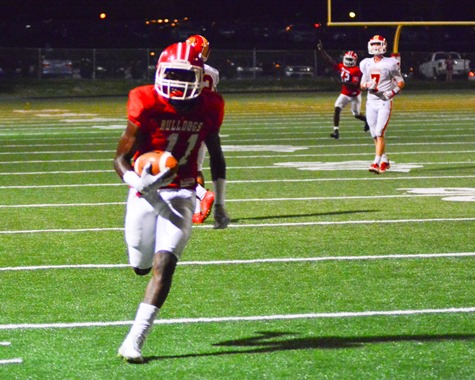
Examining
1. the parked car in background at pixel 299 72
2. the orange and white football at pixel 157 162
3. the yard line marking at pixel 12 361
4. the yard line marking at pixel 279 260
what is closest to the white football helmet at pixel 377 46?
the yard line marking at pixel 279 260

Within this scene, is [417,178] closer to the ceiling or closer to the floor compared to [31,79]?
closer to the ceiling

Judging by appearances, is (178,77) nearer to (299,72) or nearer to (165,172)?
(165,172)

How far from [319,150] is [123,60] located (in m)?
24.0

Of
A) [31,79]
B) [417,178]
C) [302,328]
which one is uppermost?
[302,328]

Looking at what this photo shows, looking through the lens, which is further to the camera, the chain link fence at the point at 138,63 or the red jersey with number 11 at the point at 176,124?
the chain link fence at the point at 138,63

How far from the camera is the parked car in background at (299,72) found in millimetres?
41562

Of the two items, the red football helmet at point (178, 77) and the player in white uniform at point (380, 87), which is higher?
the red football helmet at point (178, 77)

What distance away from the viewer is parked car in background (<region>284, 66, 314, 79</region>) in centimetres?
4156

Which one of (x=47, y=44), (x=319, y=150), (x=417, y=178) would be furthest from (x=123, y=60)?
(x=417, y=178)

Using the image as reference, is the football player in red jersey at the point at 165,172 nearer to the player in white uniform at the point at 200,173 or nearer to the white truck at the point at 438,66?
the player in white uniform at the point at 200,173

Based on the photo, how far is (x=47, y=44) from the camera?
46.0 meters

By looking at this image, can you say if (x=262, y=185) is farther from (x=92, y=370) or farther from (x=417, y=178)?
(x=92, y=370)

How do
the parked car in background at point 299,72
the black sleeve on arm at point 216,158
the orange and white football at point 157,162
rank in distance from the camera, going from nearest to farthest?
1. the orange and white football at point 157,162
2. the black sleeve on arm at point 216,158
3. the parked car in background at point 299,72

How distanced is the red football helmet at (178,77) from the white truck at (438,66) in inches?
1476
